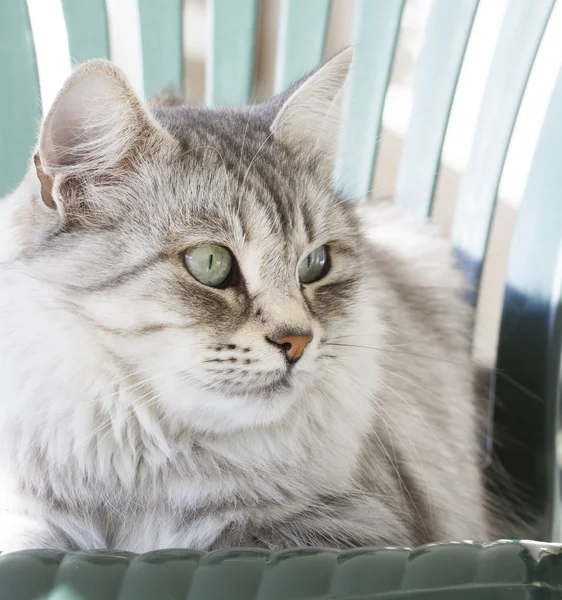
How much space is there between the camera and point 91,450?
37.2 inches

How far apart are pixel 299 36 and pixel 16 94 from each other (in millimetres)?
627

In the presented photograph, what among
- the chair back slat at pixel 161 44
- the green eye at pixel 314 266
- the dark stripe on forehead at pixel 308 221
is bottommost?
the green eye at pixel 314 266

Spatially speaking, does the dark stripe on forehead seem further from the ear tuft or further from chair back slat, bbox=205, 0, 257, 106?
chair back slat, bbox=205, 0, 257, 106

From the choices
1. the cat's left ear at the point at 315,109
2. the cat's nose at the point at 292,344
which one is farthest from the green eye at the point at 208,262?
the cat's left ear at the point at 315,109

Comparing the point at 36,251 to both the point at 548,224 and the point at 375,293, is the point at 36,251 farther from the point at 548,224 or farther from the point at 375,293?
the point at 548,224

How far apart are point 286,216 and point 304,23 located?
0.76m

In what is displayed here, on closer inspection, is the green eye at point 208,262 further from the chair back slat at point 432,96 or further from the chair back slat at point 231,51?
the chair back slat at point 432,96

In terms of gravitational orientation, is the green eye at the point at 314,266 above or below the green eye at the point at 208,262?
below

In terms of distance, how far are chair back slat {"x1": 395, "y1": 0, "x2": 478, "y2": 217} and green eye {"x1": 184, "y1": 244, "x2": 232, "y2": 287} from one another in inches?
35.2

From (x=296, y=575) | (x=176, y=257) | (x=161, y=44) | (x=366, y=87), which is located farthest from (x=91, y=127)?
(x=366, y=87)

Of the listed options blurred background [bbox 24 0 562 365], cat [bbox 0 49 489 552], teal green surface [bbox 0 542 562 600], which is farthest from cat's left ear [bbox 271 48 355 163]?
teal green surface [bbox 0 542 562 600]

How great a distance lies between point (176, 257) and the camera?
0.90 metres

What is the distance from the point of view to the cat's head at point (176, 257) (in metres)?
0.87

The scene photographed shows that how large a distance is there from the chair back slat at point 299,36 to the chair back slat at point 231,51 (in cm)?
7
